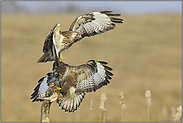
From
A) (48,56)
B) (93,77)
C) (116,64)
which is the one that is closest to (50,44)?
(48,56)

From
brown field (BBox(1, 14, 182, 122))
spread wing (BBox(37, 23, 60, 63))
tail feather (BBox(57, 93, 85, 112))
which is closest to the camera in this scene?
spread wing (BBox(37, 23, 60, 63))

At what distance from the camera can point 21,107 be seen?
9344 millimetres

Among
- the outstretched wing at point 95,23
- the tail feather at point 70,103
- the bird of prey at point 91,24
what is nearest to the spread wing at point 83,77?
the tail feather at point 70,103

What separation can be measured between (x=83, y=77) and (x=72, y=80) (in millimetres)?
A: 145

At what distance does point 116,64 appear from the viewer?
16.1 m

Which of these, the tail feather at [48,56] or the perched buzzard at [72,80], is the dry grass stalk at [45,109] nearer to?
the perched buzzard at [72,80]

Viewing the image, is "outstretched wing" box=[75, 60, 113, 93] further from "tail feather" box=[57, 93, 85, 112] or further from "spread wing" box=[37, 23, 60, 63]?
"spread wing" box=[37, 23, 60, 63]

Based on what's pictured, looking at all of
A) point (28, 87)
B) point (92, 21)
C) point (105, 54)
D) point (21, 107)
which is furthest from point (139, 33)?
point (92, 21)

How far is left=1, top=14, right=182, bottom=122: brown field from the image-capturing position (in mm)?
9273

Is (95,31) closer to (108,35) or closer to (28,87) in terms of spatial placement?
(28,87)

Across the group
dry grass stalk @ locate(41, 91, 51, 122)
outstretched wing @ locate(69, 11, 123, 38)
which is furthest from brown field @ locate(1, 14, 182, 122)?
dry grass stalk @ locate(41, 91, 51, 122)

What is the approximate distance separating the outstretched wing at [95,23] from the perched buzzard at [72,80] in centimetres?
81

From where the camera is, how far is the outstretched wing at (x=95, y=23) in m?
3.68

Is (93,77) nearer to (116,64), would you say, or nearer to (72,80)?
(72,80)
